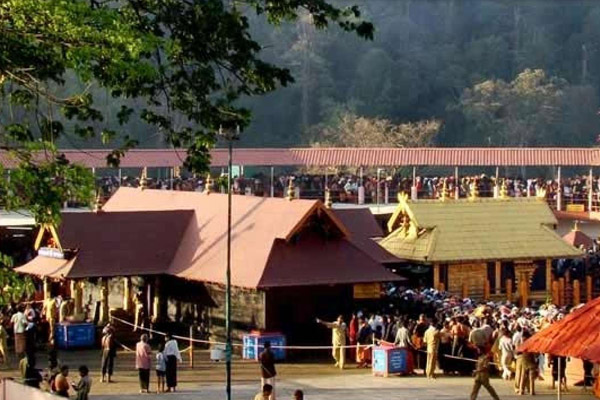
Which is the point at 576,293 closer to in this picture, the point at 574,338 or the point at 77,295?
the point at 77,295

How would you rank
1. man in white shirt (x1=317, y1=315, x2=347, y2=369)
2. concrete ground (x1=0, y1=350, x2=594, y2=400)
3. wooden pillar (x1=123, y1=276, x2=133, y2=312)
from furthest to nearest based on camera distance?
wooden pillar (x1=123, y1=276, x2=133, y2=312) < man in white shirt (x1=317, y1=315, x2=347, y2=369) < concrete ground (x1=0, y1=350, x2=594, y2=400)

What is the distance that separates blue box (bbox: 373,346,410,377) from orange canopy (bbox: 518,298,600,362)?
199 inches

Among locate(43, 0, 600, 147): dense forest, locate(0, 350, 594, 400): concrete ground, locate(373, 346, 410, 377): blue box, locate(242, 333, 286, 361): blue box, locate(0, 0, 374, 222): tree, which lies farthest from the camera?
locate(43, 0, 600, 147): dense forest

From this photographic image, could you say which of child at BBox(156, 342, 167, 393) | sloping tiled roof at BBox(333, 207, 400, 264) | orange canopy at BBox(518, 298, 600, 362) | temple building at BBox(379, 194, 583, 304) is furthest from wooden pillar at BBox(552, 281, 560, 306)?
orange canopy at BBox(518, 298, 600, 362)

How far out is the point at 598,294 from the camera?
39.0 metres

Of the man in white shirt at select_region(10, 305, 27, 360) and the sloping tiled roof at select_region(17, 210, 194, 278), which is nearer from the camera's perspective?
the man in white shirt at select_region(10, 305, 27, 360)

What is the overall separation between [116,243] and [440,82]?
56.6 m

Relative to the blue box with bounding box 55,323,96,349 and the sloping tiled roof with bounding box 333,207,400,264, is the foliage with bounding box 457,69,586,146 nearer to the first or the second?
the sloping tiled roof with bounding box 333,207,400,264

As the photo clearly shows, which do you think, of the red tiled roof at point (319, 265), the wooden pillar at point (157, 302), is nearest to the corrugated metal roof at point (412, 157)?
the wooden pillar at point (157, 302)

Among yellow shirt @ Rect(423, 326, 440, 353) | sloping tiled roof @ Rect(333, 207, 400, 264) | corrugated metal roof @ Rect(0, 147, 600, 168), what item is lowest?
yellow shirt @ Rect(423, 326, 440, 353)

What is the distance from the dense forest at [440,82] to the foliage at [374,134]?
12 centimetres

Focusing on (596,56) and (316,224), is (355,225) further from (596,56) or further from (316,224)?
(596,56)

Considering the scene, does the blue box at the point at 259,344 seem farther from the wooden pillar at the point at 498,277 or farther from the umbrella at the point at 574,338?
the wooden pillar at the point at 498,277

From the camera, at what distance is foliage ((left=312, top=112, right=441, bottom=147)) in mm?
70938
